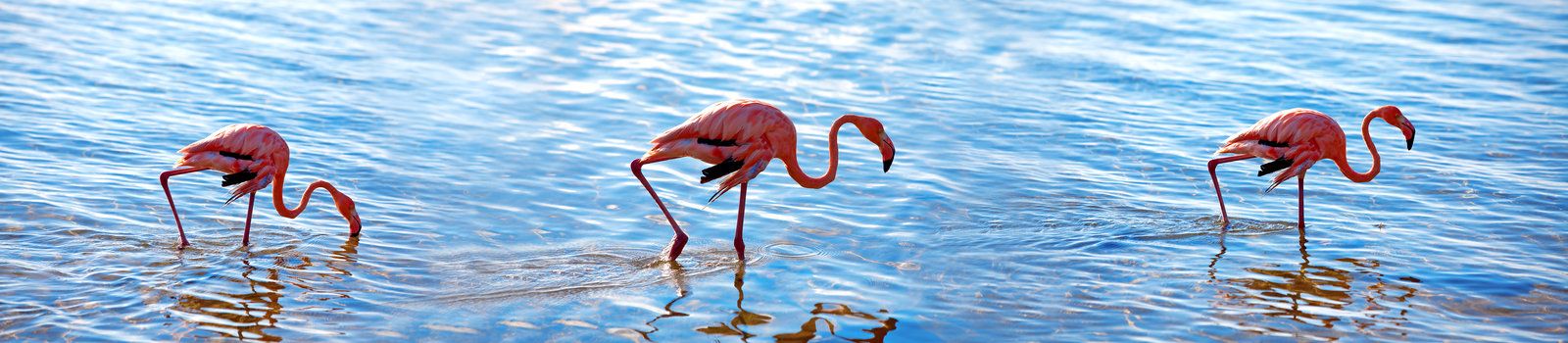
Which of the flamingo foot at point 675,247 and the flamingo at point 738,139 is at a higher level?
the flamingo at point 738,139

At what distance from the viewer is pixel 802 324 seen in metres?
6.12

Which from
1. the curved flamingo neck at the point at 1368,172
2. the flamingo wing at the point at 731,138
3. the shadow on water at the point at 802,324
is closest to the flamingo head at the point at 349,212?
the flamingo wing at the point at 731,138

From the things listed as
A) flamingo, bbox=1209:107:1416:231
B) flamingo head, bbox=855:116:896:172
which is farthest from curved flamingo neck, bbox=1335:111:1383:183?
flamingo head, bbox=855:116:896:172

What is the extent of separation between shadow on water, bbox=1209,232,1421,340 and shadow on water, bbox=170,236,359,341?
390 centimetres

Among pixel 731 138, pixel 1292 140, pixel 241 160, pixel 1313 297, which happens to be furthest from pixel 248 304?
pixel 1292 140

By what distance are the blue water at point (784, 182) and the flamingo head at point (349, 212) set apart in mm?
63

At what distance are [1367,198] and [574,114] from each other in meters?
5.67

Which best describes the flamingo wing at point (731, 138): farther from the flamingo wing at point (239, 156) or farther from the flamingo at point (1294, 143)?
the flamingo at point (1294, 143)

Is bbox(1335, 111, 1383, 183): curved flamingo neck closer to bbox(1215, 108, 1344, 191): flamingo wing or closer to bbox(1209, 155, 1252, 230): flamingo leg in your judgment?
bbox(1215, 108, 1344, 191): flamingo wing

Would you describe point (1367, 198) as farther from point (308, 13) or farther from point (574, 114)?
point (308, 13)

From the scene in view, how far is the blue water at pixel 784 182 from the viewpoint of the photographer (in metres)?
6.34

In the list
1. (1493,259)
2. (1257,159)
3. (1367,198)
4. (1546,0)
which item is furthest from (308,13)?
(1546,0)

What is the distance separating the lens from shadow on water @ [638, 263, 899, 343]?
235 inches

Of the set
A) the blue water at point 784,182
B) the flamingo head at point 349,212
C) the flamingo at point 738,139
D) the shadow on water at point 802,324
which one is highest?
the flamingo at point 738,139
